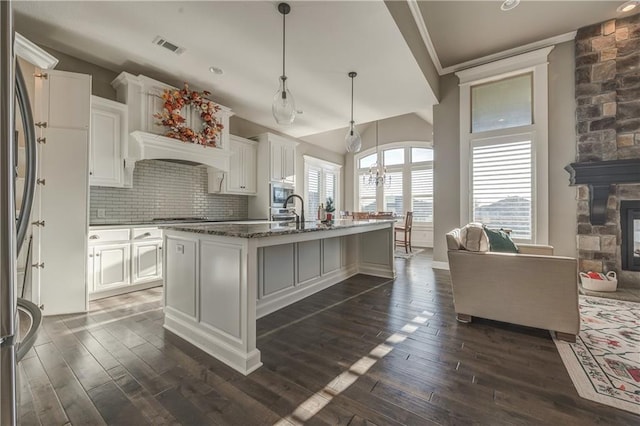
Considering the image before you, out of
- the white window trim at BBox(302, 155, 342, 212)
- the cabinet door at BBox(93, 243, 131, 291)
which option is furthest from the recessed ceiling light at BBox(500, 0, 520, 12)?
the cabinet door at BBox(93, 243, 131, 291)

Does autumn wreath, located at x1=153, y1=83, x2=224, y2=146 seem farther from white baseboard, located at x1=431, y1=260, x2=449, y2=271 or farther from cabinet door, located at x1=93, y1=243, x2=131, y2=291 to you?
white baseboard, located at x1=431, y1=260, x2=449, y2=271

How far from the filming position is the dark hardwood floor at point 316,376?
54.9 inches

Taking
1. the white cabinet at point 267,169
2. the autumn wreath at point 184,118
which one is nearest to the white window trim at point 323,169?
the white cabinet at point 267,169

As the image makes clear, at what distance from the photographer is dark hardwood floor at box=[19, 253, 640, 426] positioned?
139 centimetres

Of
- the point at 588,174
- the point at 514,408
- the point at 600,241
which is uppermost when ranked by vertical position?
the point at 588,174

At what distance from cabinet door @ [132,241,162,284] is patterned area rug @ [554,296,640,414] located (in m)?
4.20

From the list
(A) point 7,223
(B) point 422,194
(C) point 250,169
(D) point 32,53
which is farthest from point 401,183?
(A) point 7,223

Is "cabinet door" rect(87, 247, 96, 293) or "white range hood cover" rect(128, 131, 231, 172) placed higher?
"white range hood cover" rect(128, 131, 231, 172)

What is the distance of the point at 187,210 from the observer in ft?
14.9

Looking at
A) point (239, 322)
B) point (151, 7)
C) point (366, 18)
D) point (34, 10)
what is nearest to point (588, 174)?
point (366, 18)

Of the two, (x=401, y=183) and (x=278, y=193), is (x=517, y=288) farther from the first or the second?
(x=401, y=183)

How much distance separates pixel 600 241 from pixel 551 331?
2335mm

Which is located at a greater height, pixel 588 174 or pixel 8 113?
pixel 588 174

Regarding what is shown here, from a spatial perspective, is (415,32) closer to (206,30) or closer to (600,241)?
(206,30)
